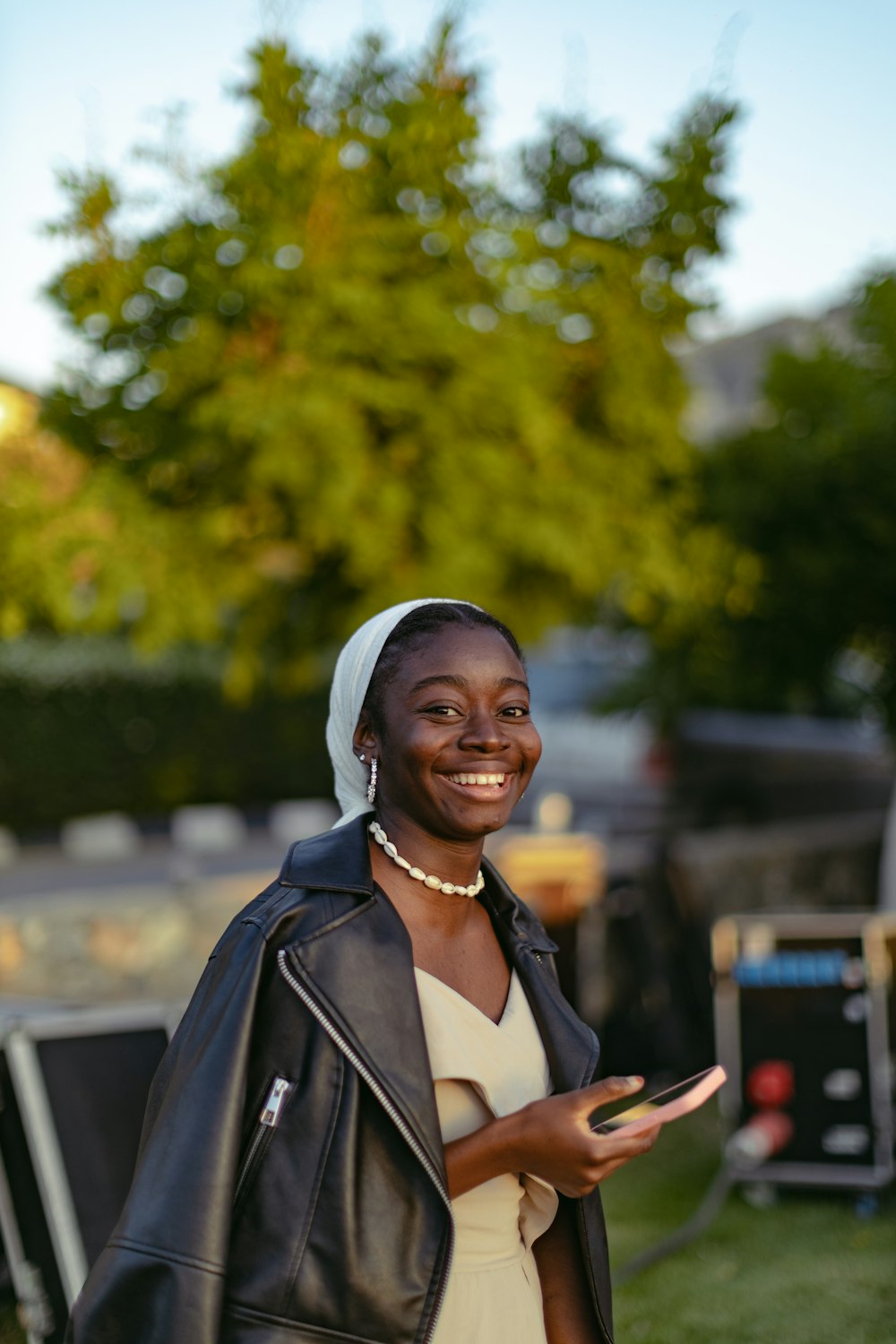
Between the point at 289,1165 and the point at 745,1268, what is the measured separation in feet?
10.8

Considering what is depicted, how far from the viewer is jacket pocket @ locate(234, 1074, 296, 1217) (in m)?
1.44

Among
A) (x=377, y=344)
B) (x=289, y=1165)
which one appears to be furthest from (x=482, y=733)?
(x=377, y=344)

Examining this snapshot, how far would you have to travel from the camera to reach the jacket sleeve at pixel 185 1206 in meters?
1.37

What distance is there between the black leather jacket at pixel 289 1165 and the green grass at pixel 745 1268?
2598mm

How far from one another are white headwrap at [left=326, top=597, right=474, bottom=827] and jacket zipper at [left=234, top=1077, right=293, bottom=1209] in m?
0.40

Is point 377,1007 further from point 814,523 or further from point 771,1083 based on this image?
point 814,523

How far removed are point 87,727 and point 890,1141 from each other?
1210 centimetres

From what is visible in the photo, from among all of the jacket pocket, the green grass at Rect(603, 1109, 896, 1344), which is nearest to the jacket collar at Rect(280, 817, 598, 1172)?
the jacket pocket

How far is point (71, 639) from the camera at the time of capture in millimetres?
15406

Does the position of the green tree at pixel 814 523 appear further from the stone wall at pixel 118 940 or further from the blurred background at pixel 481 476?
the stone wall at pixel 118 940

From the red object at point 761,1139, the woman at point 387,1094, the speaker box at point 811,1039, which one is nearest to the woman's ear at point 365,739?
the woman at point 387,1094

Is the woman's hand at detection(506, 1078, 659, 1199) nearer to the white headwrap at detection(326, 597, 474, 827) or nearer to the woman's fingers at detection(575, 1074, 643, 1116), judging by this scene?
the woman's fingers at detection(575, 1074, 643, 1116)

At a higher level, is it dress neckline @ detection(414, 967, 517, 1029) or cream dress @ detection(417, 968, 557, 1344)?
dress neckline @ detection(414, 967, 517, 1029)

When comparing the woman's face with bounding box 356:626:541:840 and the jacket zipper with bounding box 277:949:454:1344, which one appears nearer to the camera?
the jacket zipper with bounding box 277:949:454:1344
